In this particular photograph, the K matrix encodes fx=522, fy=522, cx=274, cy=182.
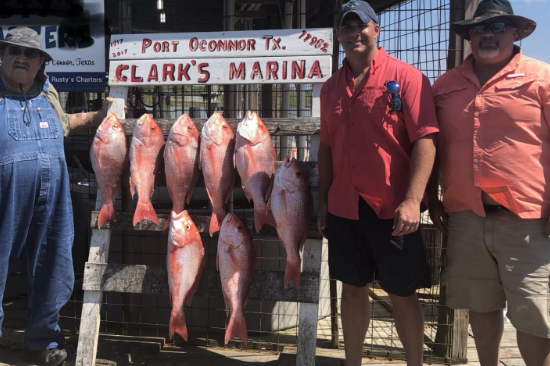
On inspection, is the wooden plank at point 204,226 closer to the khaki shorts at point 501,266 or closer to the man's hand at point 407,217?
the man's hand at point 407,217

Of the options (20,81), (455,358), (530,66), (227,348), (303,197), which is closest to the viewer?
(530,66)

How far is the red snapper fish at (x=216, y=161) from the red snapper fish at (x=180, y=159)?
75mm

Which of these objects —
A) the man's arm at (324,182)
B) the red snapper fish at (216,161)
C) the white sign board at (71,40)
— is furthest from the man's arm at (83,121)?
the man's arm at (324,182)

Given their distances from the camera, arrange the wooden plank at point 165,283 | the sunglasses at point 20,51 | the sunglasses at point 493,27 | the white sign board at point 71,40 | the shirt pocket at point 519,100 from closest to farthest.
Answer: the shirt pocket at point 519,100
the sunglasses at point 493,27
the wooden plank at point 165,283
the sunglasses at point 20,51
the white sign board at point 71,40

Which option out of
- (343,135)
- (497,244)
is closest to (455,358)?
(497,244)

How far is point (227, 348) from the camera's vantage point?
4.12 m

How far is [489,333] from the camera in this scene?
2.86 metres

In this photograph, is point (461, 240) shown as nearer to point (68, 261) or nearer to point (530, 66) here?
point (530, 66)

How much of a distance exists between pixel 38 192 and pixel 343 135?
2.01m

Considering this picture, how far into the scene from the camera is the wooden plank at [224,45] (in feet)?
11.1

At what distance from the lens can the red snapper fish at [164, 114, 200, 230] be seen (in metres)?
3.25

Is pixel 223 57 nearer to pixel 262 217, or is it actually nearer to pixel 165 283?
pixel 262 217

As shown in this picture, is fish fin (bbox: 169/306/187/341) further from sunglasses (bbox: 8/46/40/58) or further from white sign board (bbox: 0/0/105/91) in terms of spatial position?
white sign board (bbox: 0/0/105/91)

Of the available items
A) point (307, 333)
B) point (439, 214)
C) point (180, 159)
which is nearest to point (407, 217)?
point (439, 214)
